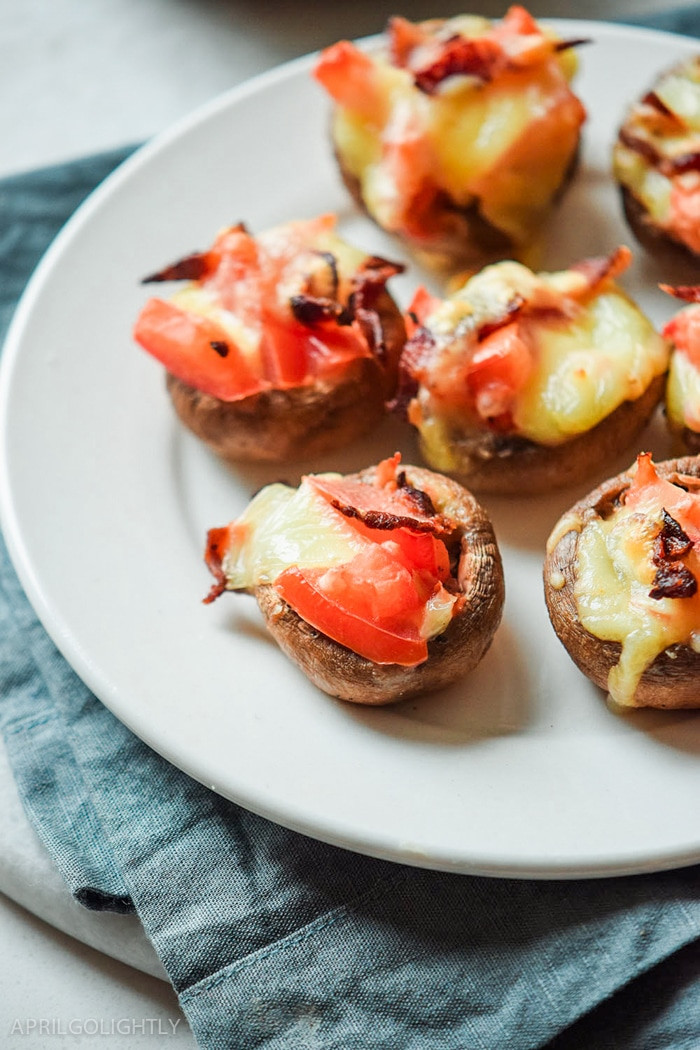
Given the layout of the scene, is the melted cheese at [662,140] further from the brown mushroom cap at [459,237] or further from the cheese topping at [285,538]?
the cheese topping at [285,538]

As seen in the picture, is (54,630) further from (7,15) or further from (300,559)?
(7,15)

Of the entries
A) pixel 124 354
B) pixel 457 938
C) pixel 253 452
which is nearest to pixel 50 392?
pixel 124 354

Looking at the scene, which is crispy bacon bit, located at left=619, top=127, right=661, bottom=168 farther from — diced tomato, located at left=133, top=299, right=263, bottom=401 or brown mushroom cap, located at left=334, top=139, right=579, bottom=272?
diced tomato, located at left=133, top=299, right=263, bottom=401

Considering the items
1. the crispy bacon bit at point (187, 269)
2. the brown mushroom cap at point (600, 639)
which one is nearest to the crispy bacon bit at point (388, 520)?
the brown mushroom cap at point (600, 639)

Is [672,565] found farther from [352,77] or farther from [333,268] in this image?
[352,77]

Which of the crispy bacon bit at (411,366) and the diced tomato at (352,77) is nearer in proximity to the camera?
the crispy bacon bit at (411,366)
